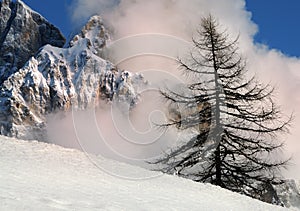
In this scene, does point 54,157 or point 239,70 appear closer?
point 54,157

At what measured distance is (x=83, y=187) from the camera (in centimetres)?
885

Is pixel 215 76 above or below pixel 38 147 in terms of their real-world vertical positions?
above

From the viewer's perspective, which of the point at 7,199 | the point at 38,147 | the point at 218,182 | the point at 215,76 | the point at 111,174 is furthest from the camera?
the point at 215,76

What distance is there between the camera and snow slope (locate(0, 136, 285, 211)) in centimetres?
707

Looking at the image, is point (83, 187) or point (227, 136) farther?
point (227, 136)

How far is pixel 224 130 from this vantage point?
1538 centimetres

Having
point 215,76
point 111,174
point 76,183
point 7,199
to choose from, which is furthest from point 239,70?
point 7,199

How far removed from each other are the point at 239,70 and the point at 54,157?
26.2ft

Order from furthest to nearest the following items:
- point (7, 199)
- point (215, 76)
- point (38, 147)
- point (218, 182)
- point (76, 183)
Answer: point (215, 76), point (218, 182), point (38, 147), point (76, 183), point (7, 199)

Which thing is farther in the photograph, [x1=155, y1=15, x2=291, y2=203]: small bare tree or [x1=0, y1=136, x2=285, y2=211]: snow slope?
[x1=155, y1=15, x2=291, y2=203]: small bare tree

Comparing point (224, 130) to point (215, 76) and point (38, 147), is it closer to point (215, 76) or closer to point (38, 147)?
point (215, 76)

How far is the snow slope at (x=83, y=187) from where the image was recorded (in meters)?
7.07

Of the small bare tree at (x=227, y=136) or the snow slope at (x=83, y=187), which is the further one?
the small bare tree at (x=227, y=136)

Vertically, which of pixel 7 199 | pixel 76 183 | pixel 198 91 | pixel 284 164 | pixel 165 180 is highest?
pixel 198 91
